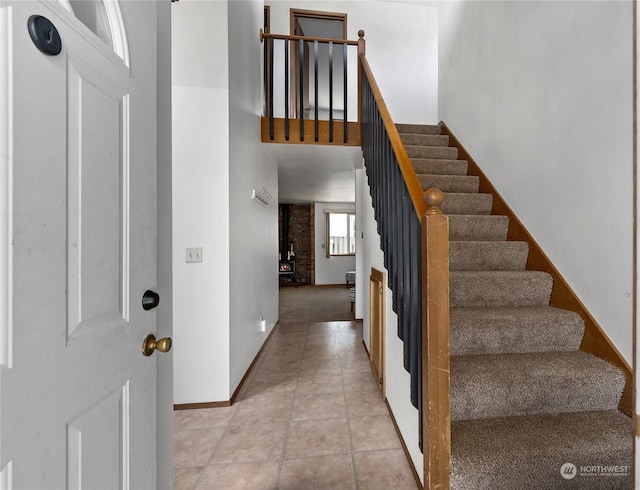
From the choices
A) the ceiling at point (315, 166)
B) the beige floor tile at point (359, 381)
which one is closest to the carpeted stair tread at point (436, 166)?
the ceiling at point (315, 166)

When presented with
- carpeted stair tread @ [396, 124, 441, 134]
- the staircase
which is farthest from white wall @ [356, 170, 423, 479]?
carpeted stair tread @ [396, 124, 441, 134]

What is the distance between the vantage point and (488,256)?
201 centimetres

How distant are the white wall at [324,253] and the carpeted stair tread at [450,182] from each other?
18.7ft

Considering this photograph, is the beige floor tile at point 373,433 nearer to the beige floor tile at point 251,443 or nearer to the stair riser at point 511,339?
the beige floor tile at point 251,443

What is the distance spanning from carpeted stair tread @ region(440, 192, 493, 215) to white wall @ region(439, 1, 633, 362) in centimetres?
14

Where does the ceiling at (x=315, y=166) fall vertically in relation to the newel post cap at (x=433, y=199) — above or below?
above

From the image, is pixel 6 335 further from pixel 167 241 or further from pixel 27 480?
pixel 167 241

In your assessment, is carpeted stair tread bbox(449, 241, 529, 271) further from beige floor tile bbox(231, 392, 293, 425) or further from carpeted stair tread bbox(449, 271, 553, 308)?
beige floor tile bbox(231, 392, 293, 425)

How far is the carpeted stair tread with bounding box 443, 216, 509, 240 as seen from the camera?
217 cm

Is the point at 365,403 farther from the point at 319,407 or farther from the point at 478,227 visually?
the point at 478,227

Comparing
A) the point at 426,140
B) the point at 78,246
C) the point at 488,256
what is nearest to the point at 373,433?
the point at 488,256

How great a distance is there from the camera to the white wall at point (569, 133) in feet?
4.52

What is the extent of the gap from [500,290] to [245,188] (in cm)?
204

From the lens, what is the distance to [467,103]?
2896 mm
